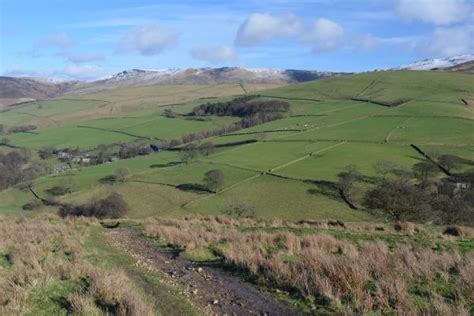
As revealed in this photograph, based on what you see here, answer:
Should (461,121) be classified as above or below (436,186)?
above

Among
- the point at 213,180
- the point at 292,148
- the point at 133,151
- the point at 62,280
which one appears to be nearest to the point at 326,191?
the point at 213,180

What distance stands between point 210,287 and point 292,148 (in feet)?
246

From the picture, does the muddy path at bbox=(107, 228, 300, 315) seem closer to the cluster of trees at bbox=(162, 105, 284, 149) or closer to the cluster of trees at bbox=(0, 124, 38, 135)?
the cluster of trees at bbox=(162, 105, 284, 149)

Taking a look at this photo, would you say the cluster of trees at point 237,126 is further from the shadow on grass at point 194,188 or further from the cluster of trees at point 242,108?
the shadow on grass at point 194,188

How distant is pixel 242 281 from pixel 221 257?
3012mm

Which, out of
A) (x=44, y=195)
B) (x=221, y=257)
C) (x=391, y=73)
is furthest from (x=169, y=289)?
(x=391, y=73)

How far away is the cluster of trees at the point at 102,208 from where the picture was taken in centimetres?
6153

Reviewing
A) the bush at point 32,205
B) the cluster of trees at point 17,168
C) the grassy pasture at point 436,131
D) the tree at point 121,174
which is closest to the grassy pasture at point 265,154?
the grassy pasture at point 436,131

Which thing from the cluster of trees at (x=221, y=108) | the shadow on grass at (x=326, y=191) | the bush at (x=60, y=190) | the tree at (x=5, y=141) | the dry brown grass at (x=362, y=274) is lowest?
the bush at (x=60, y=190)

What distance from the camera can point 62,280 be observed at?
11.9 metres

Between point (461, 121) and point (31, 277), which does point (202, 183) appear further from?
point (31, 277)

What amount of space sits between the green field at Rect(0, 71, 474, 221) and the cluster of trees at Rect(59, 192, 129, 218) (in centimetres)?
224

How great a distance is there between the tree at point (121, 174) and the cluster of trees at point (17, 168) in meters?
27.9

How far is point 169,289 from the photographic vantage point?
11.8m
